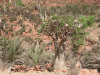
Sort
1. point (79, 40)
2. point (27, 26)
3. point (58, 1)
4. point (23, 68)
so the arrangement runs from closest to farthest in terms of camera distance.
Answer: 1. point (23, 68)
2. point (79, 40)
3. point (27, 26)
4. point (58, 1)

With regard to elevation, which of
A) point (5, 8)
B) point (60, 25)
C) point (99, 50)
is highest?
point (5, 8)

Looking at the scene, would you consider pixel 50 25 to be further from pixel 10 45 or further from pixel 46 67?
pixel 10 45

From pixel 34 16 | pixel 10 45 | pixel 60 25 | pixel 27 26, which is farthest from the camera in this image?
pixel 34 16

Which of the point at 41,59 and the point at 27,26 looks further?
the point at 27,26

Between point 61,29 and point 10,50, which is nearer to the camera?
point 61,29

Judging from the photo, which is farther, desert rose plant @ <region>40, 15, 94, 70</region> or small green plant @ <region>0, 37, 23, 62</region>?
small green plant @ <region>0, 37, 23, 62</region>

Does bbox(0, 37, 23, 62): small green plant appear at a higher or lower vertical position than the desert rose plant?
lower

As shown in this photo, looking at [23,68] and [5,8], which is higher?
[5,8]

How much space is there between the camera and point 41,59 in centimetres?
427

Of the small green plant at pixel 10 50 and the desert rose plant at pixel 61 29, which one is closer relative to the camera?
the desert rose plant at pixel 61 29

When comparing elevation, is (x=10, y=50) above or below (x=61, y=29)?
below

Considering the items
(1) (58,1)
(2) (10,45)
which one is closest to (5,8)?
(1) (58,1)

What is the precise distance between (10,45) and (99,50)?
151 inches

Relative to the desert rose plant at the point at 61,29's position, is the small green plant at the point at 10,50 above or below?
below
